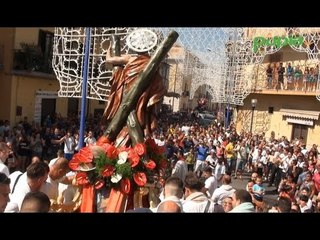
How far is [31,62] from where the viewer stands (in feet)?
68.7

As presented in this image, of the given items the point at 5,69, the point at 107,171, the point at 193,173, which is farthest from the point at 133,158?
the point at 5,69

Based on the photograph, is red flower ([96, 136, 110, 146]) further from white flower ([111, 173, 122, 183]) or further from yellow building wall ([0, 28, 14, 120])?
yellow building wall ([0, 28, 14, 120])

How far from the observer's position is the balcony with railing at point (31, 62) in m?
20.4

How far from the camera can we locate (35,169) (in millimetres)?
4703

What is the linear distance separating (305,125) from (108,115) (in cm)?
1999

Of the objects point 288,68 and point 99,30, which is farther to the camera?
point 288,68

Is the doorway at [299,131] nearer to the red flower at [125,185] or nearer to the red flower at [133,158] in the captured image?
the red flower at [133,158]

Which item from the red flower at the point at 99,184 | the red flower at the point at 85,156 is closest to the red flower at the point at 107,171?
the red flower at the point at 99,184

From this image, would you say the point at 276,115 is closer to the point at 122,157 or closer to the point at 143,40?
the point at 143,40

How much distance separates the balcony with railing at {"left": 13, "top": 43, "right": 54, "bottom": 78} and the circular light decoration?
14.9 metres

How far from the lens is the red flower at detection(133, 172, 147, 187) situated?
18.9ft

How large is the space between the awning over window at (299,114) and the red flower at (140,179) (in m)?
19.6
